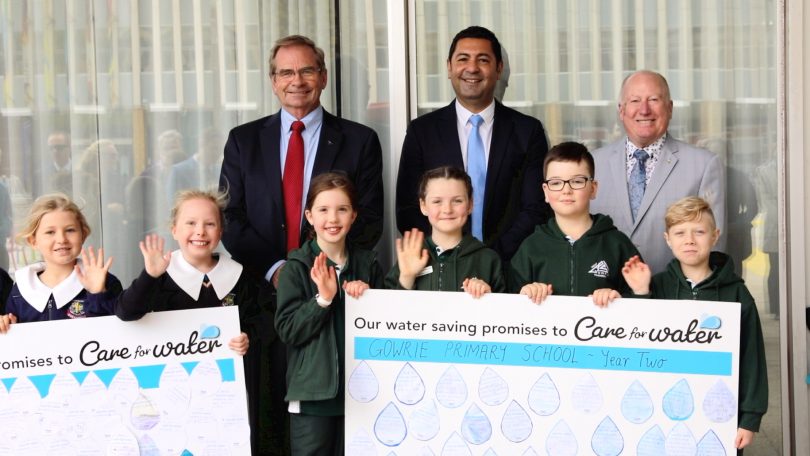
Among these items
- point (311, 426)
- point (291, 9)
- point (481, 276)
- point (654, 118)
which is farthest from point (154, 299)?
point (654, 118)

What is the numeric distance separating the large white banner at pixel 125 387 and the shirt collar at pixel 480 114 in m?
1.42

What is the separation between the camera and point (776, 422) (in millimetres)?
4398

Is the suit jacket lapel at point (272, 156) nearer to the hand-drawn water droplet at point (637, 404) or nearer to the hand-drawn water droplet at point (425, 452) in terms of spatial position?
the hand-drawn water droplet at point (425, 452)

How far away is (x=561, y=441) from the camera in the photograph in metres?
3.44

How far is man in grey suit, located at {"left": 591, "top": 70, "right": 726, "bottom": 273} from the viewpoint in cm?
401

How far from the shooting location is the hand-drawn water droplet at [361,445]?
3.56 meters

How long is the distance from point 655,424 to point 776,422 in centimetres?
132

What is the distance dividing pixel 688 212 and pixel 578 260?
43cm

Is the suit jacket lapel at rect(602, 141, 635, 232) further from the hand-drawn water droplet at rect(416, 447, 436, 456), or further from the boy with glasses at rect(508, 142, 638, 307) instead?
the hand-drawn water droplet at rect(416, 447, 436, 456)

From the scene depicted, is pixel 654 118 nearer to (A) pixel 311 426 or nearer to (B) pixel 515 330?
(B) pixel 515 330

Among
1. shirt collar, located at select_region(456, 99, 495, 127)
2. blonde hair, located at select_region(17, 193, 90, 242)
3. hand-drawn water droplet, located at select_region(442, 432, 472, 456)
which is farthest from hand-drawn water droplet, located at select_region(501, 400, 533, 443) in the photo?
blonde hair, located at select_region(17, 193, 90, 242)

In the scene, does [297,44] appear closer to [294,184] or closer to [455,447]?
[294,184]

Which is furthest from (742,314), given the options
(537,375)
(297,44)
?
(297,44)

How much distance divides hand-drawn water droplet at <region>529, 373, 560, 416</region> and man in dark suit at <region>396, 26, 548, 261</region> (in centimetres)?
75
